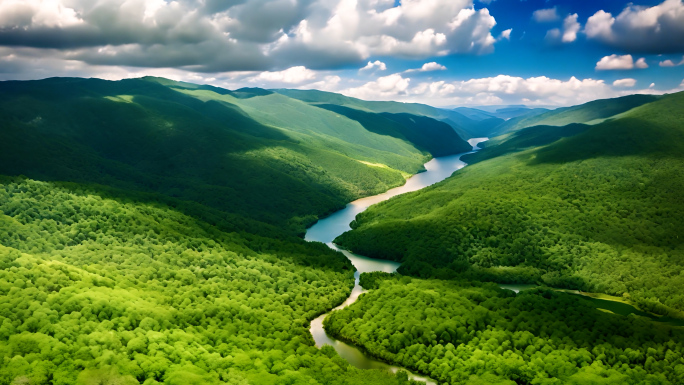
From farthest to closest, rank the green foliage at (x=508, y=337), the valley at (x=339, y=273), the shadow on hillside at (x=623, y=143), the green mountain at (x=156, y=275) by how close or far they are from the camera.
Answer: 1. the shadow on hillside at (x=623, y=143)
2. the valley at (x=339, y=273)
3. the green foliage at (x=508, y=337)
4. the green mountain at (x=156, y=275)

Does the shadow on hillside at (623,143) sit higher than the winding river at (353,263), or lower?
higher

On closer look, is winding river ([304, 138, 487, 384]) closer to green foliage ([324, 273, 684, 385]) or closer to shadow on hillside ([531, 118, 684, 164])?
green foliage ([324, 273, 684, 385])

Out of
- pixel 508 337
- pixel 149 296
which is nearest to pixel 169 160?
pixel 149 296

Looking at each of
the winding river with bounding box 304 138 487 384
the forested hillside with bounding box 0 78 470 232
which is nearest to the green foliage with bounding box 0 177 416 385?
the winding river with bounding box 304 138 487 384

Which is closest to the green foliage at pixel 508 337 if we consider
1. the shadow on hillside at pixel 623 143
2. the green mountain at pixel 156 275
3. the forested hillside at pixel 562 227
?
the green mountain at pixel 156 275

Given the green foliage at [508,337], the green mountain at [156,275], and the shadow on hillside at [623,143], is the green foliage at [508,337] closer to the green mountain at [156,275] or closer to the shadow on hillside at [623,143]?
the green mountain at [156,275]

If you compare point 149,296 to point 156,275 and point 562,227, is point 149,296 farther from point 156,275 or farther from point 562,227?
point 562,227

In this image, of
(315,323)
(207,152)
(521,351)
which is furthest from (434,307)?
(207,152)
